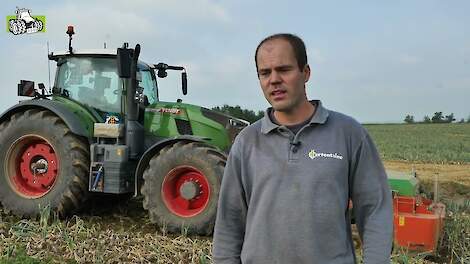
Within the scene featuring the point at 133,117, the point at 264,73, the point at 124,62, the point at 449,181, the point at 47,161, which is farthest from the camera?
the point at 449,181

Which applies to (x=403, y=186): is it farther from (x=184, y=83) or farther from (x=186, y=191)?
(x=184, y=83)

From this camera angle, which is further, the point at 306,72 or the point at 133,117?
the point at 133,117

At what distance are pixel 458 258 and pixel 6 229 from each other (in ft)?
15.2

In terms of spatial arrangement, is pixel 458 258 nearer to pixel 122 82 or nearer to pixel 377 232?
pixel 377 232

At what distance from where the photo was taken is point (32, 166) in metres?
6.76

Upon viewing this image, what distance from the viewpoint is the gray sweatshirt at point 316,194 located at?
1.93 m

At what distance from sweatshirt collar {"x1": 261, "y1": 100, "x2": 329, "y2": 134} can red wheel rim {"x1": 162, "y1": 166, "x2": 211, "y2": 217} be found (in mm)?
3900

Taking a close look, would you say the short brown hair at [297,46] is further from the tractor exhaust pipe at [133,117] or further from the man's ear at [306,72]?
the tractor exhaust pipe at [133,117]

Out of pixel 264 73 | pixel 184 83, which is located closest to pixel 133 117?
pixel 184 83

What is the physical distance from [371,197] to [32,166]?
566cm

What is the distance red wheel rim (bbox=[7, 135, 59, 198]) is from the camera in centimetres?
662

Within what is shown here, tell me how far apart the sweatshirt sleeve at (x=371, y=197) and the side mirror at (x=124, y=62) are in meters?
4.32

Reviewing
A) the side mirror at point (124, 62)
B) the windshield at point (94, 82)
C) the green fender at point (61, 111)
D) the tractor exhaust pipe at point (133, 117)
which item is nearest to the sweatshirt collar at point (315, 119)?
the side mirror at point (124, 62)

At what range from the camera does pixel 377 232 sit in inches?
77.1
